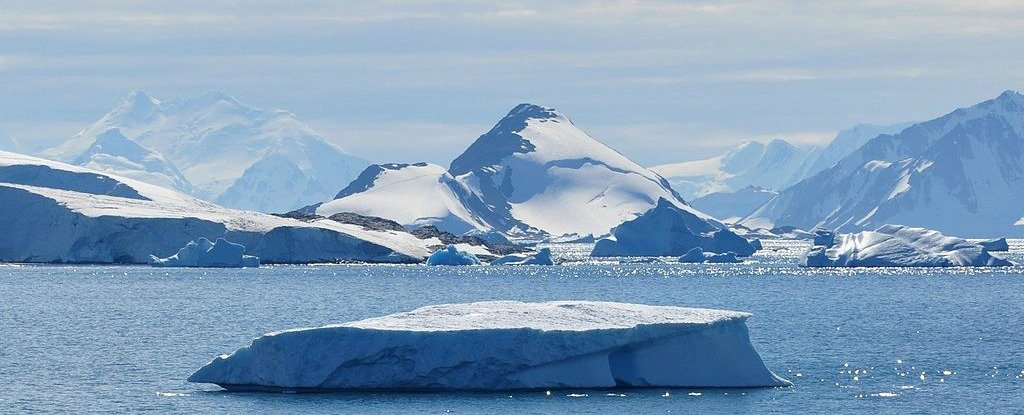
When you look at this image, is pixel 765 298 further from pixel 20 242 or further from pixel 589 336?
pixel 20 242

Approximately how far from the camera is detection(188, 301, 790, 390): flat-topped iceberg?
39.6m

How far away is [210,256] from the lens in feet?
484

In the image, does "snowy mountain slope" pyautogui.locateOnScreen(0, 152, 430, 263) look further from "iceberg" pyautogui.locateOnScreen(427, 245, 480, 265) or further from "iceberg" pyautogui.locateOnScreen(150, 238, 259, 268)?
"iceberg" pyautogui.locateOnScreen(427, 245, 480, 265)

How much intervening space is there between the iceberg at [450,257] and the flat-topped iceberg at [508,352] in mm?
119865

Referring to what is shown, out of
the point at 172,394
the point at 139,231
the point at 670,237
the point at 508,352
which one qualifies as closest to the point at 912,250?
the point at 670,237

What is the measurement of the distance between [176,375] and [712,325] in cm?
1567

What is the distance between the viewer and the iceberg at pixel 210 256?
479ft

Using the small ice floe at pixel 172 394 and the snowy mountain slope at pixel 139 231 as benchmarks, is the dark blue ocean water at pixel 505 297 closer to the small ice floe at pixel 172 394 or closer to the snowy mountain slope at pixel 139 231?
the small ice floe at pixel 172 394

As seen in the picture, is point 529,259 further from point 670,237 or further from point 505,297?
point 505,297

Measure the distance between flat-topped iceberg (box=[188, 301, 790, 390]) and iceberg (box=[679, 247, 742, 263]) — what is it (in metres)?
133

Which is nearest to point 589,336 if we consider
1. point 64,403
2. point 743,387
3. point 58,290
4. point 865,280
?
point 743,387

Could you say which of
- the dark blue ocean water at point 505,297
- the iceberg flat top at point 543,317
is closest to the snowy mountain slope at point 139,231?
the dark blue ocean water at point 505,297

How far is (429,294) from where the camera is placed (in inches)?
3979

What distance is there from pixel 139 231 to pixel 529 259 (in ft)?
143
